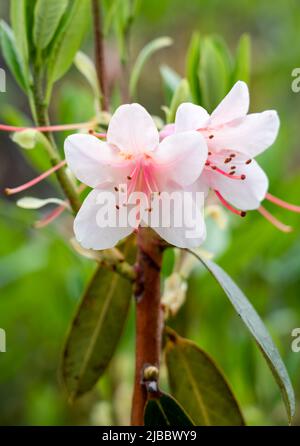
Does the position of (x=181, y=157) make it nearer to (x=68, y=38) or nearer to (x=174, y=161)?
(x=174, y=161)

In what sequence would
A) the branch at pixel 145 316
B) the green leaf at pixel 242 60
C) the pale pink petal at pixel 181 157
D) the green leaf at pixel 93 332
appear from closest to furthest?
the pale pink petal at pixel 181 157
the branch at pixel 145 316
the green leaf at pixel 93 332
the green leaf at pixel 242 60

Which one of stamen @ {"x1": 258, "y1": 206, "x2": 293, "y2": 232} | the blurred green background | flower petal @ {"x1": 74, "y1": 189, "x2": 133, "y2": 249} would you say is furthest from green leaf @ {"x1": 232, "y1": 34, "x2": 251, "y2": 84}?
flower petal @ {"x1": 74, "y1": 189, "x2": 133, "y2": 249}

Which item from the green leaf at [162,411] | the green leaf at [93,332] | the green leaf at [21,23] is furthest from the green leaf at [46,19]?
the green leaf at [162,411]

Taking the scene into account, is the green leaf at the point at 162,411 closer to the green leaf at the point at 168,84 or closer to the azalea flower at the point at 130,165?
the azalea flower at the point at 130,165

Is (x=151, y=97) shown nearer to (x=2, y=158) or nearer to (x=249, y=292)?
(x=2, y=158)

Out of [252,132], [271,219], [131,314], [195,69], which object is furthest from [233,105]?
[131,314]

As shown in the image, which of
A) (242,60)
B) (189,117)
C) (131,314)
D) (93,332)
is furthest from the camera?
(131,314)

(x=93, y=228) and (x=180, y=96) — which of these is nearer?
(x=93, y=228)
